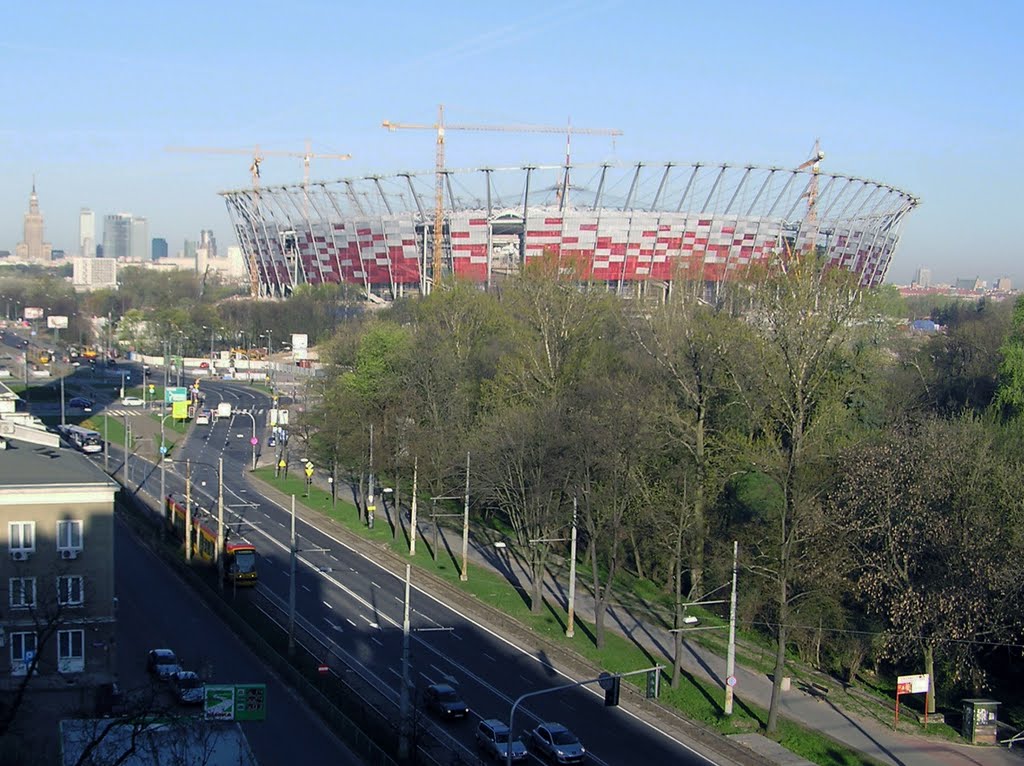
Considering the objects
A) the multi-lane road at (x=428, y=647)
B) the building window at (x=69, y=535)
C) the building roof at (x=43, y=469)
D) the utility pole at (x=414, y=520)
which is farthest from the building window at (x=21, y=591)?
the utility pole at (x=414, y=520)

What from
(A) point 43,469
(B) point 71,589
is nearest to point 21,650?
(B) point 71,589

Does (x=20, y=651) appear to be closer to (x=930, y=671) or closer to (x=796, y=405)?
(x=796, y=405)

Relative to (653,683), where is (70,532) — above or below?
above

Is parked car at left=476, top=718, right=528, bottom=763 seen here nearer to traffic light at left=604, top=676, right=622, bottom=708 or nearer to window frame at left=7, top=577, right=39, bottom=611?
traffic light at left=604, top=676, right=622, bottom=708

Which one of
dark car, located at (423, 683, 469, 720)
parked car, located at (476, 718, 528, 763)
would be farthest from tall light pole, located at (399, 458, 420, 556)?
parked car, located at (476, 718, 528, 763)

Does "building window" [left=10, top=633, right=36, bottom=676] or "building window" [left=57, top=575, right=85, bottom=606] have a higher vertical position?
"building window" [left=57, top=575, right=85, bottom=606]

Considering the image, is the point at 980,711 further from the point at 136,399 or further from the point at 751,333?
the point at 136,399

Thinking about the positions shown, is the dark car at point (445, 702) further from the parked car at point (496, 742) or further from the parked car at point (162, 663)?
the parked car at point (162, 663)
